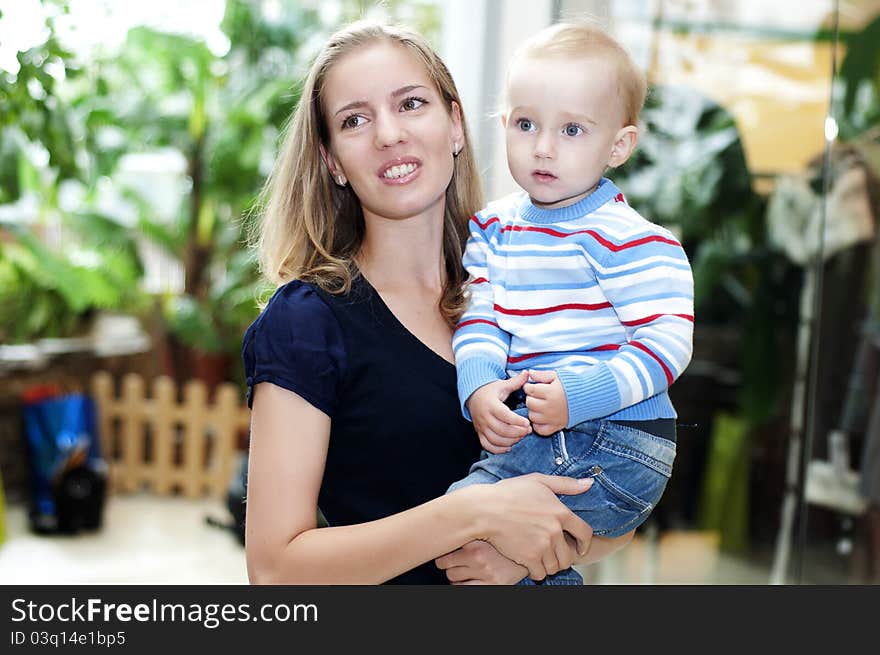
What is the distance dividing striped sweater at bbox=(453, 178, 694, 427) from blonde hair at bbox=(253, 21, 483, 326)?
0.33 ft

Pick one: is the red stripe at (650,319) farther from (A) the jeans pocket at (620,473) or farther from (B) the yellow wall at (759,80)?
(B) the yellow wall at (759,80)

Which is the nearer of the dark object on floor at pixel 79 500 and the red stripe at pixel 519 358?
the red stripe at pixel 519 358

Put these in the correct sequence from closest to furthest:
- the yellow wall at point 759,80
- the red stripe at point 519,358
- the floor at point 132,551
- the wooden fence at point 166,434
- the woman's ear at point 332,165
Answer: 1. the red stripe at point 519,358
2. the woman's ear at point 332,165
3. the yellow wall at point 759,80
4. the floor at point 132,551
5. the wooden fence at point 166,434

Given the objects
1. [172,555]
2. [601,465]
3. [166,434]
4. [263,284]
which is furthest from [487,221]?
[166,434]

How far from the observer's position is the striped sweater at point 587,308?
1.05 m

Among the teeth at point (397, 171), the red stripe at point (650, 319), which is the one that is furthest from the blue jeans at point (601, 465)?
the teeth at point (397, 171)

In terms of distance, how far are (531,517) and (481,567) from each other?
0.29 ft

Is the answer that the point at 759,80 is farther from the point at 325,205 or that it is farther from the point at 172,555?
the point at 172,555

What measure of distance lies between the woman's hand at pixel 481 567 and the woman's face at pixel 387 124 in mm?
421

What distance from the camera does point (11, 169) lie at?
3.41 metres

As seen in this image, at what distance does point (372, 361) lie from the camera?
3.89 feet

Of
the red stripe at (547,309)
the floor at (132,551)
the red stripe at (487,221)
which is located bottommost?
the floor at (132,551)
